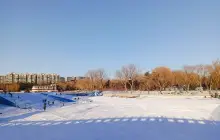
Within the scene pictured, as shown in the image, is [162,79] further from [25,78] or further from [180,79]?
[25,78]

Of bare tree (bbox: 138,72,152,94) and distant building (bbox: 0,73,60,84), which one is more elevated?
distant building (bbox: 0,73,60,84)

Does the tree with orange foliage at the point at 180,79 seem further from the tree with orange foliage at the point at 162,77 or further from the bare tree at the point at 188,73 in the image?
the tree with orange foliage at the point at 162,77

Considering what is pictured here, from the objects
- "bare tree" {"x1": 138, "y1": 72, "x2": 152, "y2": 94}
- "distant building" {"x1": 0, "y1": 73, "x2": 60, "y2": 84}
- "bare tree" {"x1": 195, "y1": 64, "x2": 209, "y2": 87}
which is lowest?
"bare tree" {"x1": 138, "y1": 72, "x2": 152, "y2": 94}

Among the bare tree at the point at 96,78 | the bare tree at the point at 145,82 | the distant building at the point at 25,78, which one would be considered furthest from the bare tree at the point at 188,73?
the distant building at the point at 25,78

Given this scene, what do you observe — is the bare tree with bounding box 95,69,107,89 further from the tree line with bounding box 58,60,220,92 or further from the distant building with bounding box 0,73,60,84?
the distant building with bounding box 0,73,60,84

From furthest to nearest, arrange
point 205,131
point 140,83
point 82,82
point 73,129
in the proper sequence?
point 82,82 < point 140,83 < point 73,129 < point 205,131

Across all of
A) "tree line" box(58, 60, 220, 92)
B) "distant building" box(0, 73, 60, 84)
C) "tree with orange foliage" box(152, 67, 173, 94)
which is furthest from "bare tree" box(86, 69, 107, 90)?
"distant building" box(0, 73, 60, 84)

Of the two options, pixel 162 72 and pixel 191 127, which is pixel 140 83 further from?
pixel 191 127

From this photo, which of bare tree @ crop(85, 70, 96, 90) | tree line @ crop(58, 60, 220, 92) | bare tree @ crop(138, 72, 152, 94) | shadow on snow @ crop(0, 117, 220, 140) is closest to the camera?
shadow on snow @ crop(0, 117, 220, 140)

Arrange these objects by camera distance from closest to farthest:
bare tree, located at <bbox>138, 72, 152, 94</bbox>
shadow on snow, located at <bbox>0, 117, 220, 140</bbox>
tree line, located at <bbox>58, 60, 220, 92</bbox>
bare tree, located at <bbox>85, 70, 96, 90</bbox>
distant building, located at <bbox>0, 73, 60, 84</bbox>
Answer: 1. shadow on snow, located at <bbox>0, 117, 220, 140</bbox>
2. tree line, located at <bbox>58, 60, 220, 92</bbox>
3. bare tree, located at <bbox>138, 72, 152, 94</bbox>
4. bare tree, located at <bbox>85, 70, 96, 90</bbox>
5. distant building, located at <bbox>0, 73, 60, 84</bbox>

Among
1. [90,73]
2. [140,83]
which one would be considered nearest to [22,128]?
[140,83]

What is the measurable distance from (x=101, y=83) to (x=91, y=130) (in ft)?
176

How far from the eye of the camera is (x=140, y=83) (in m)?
55.1

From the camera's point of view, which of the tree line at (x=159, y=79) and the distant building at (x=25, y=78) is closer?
the tree line at (x=159, y=79)
